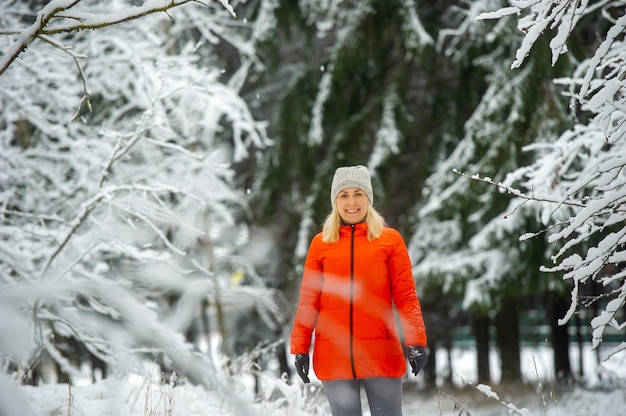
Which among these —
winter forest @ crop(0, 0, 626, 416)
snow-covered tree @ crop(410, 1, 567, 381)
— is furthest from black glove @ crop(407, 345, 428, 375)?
snow-covered tree @ crop(410, 1, 567, 381)

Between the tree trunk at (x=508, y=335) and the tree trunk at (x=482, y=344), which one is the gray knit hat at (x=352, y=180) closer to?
the tree trunk at (x=508, y=335)

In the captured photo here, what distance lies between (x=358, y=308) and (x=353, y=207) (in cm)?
51

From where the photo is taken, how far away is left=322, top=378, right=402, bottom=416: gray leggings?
110 inches

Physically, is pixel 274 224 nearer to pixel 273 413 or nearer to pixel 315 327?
pixel 273 413

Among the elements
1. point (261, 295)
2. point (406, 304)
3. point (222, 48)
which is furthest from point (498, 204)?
point (222, 48)

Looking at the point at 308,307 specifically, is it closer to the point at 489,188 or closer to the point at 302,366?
the point at 302,366

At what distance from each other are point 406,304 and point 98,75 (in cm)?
576

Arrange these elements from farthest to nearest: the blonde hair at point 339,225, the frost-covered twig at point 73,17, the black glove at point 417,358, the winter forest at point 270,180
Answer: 1. the winter forest at point 270,180
2. the blonde hair at point 339,225
3. the black glove at point 417,358
4. the frost-covered twig at point 73,17

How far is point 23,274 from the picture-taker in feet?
15.2

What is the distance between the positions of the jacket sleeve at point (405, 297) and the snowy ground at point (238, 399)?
303mm

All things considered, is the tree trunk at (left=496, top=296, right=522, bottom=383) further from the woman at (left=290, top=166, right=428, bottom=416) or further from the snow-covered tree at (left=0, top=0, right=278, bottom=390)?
the woman at (left=290, top=166, right=428, bottom=416)

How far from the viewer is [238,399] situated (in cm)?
251

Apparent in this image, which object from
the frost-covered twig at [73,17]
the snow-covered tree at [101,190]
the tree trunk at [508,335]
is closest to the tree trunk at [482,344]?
the tree trunk at [508,335]

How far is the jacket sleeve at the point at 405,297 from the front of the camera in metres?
2.75
